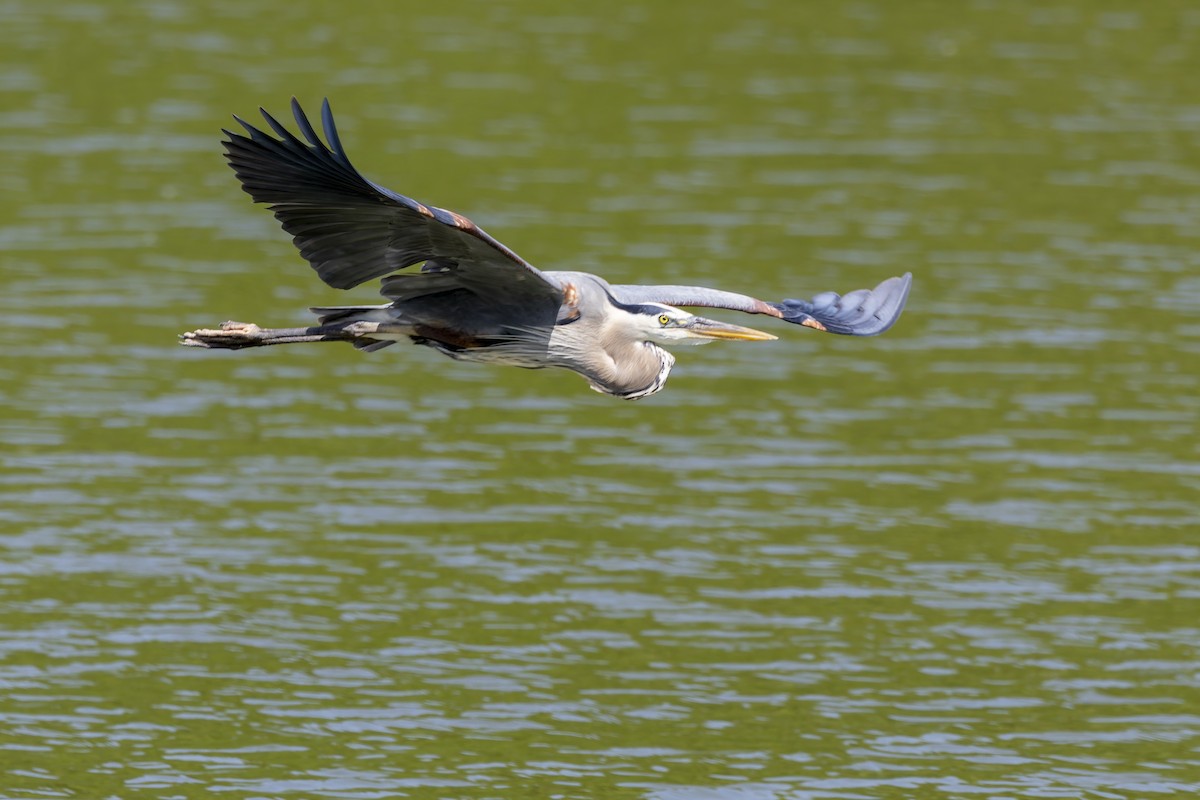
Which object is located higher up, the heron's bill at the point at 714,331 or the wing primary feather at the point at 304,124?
the wing primary feather at the point at 304,124

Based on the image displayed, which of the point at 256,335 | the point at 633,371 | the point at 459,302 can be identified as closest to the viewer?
the point at 256,335

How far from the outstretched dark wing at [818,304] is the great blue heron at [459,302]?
1 cm

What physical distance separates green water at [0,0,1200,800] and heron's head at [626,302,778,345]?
3111mm

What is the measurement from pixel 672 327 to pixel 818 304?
4.72 feet

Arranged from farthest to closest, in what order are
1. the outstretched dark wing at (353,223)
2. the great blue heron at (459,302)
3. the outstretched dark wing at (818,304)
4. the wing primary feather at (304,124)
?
the outstretched dark wing at (818,304), the great blue heron at (459,302), the outstretched dark wing at (353,223), the wing primary feather at (304,124)

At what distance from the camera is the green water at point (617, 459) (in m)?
14.0

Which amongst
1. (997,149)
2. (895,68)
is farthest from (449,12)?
(997,149)

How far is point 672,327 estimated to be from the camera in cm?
1148

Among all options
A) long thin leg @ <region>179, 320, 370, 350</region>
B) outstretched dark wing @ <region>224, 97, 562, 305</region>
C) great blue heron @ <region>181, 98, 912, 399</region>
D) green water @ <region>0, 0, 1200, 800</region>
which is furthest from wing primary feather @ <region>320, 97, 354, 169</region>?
green water @ <region>0, 0, 1200, 800</region>

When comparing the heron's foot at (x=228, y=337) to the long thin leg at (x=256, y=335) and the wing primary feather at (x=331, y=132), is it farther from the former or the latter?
the wing primary feather at (x=331, y=132)

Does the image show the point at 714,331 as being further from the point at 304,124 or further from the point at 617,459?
the point at 617,459

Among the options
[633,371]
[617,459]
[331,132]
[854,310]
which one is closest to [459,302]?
[633,371]

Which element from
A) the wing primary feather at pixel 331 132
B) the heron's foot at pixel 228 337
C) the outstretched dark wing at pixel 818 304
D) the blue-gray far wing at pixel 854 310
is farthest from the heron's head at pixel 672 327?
the wing primary feather at pixel 331 132

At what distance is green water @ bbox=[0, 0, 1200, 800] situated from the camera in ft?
45.8
